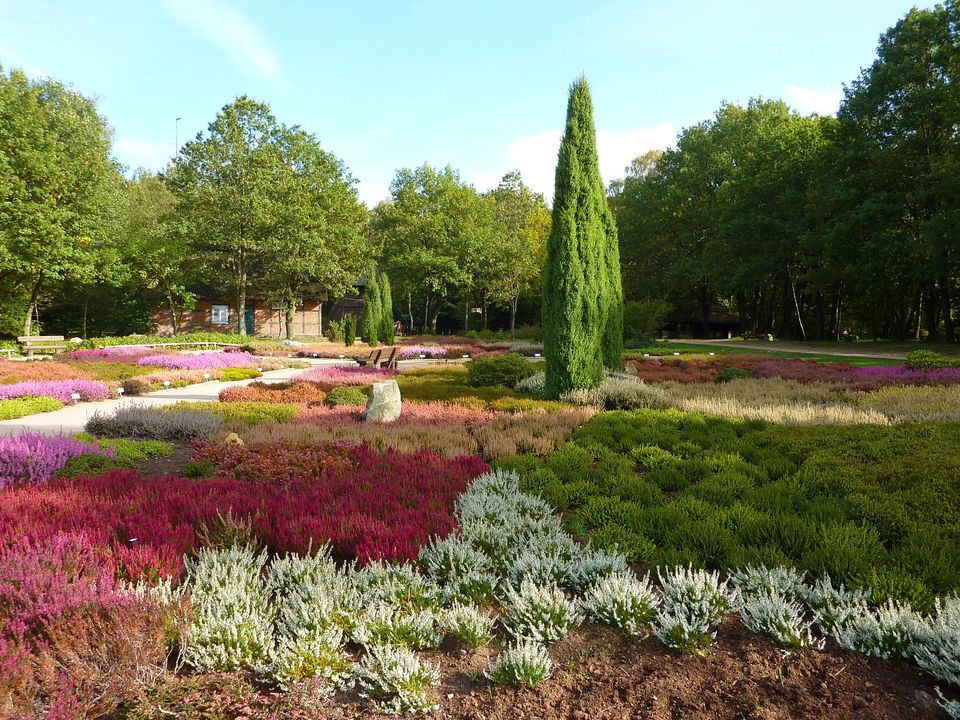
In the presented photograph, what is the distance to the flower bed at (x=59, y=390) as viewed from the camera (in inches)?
459

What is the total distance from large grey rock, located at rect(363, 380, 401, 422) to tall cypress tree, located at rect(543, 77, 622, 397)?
3.73 meters

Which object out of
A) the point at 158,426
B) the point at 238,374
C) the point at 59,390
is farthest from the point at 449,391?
the point at 59,390

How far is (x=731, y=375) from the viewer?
48.3 ft

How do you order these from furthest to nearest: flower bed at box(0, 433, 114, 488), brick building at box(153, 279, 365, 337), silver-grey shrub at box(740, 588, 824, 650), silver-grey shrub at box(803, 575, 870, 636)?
brick building at box(153, 279, 365, 337) < flower bed at box(0, 433, 114, 488) < silver-grey shrub at box(803, 575, 870, 636) < silver-grey shrub at box(740, 588, 824, 650)

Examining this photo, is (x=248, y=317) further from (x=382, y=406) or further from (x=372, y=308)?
(x=382, y=406)

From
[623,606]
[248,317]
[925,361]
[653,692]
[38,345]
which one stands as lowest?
[653,692]

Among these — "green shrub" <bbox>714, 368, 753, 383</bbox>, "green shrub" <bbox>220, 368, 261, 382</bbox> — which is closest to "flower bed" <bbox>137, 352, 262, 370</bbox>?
"green shrub" <bbox>220, 368, 261, 382</bbox>

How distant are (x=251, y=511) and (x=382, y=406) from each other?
4.62m

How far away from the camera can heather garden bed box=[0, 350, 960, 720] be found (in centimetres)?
264

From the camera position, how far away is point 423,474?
594 centimetres

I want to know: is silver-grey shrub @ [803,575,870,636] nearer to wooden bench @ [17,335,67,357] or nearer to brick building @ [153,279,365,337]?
wooden bench @ [17,335,67,357]

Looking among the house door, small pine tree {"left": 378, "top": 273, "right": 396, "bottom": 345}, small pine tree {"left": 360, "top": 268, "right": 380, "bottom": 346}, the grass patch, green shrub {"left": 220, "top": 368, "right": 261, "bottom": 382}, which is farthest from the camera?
the house door

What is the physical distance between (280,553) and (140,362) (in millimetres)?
17691

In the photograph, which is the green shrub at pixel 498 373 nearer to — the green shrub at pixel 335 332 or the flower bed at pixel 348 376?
the flower bed at pixel 348 376
